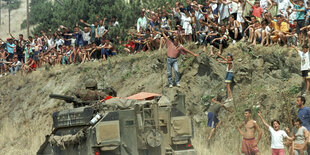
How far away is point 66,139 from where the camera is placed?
1405 cm

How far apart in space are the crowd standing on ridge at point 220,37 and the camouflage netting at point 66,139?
463 centimetres

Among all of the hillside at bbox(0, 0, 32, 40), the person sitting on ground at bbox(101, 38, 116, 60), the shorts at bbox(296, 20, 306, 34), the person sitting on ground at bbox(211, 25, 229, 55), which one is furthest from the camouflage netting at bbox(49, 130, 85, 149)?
the hillside at bbox(0, 0, 32, 40)

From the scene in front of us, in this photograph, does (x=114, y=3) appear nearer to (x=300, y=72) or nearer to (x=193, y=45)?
(x=193, y=45)

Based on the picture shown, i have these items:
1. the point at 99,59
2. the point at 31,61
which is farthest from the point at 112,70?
the point at 31,61

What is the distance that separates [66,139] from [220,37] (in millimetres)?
9715

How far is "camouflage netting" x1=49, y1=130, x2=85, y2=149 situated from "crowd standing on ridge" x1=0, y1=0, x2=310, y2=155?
4.63 m

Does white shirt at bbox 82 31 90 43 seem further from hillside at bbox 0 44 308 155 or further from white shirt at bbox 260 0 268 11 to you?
white shirt at bbox 260 0 268 11

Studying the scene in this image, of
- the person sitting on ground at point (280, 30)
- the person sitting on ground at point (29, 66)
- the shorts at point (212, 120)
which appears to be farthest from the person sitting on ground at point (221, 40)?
the person sitting on ground at point (29, 66)

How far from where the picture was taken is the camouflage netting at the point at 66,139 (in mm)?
13750

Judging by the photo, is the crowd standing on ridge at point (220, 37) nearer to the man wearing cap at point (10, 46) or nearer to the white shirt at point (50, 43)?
the white shirt at point (50, 43)

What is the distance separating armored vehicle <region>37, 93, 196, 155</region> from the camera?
537 inches

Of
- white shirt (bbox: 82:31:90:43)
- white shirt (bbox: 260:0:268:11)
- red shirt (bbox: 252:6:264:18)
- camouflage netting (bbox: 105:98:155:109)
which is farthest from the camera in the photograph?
white shirt (bbox: 82:31:90:43)

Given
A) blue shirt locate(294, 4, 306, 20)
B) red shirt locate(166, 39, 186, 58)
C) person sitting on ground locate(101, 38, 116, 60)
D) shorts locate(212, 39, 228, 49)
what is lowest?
person sitting on ground locate(101, 38, 116, 60)

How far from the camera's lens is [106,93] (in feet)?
58.2
